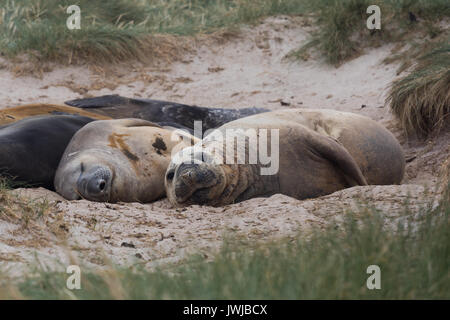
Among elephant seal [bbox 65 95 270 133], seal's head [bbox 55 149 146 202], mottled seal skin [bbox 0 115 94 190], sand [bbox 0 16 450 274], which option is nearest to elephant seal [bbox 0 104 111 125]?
elephant seal [bbox 65 95 270 133]

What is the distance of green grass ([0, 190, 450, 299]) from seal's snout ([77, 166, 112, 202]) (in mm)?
1918

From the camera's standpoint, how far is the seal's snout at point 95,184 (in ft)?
14.1

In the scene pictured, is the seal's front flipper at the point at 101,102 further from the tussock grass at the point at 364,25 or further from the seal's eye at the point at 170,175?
the tussock grass at the point at 364,25

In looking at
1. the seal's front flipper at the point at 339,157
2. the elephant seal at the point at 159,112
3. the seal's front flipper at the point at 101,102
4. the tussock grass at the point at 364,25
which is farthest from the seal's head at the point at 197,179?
the tussock grass at the point at 364,25

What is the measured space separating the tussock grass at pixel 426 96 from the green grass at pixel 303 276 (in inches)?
128

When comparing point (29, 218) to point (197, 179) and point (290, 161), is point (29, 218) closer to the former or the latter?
point (197, 179)

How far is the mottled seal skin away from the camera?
4477mm

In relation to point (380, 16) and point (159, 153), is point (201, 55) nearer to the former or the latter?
point (380, 16)

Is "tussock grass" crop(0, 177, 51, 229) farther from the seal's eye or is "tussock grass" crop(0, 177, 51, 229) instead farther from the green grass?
the green grass

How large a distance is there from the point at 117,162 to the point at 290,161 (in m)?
1.20

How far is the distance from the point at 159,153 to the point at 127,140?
25 centimetres

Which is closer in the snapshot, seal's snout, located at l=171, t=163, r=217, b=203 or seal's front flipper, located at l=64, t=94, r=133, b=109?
seal's snout, located at l=171, t=163, r=217, b=203

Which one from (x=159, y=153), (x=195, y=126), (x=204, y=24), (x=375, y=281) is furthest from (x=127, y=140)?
(x=204, y=24)

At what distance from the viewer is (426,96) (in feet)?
18.2
